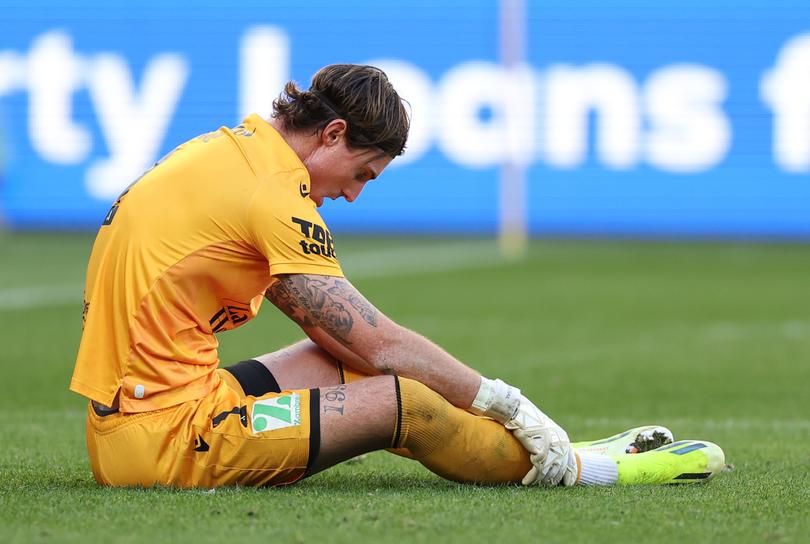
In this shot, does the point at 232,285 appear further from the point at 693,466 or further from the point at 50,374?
the point at 50,374

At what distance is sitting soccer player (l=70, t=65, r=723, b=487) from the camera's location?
4309 mm

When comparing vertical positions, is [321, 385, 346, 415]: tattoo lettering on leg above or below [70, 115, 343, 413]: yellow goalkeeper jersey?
below

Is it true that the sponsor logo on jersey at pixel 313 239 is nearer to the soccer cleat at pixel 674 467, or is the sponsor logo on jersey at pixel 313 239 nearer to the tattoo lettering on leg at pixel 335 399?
the tattoo lettering on leg at pixel 335 399

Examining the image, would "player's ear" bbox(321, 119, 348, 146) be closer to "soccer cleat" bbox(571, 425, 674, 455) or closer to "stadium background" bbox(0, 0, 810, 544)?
"soccer cleat" bbox(571, 425, 674, 455)

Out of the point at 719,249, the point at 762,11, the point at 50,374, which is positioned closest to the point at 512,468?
the point at 50,374

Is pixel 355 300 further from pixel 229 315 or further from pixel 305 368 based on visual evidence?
pixel 305 368

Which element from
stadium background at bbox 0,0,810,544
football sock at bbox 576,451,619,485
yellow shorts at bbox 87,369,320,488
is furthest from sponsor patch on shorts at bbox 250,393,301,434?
stadium background at bbox 0,0,810,544

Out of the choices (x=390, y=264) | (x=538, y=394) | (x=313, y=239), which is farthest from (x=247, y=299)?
(x=390, y=264)

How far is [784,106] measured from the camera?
1969 cm

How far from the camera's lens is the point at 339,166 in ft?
14.8

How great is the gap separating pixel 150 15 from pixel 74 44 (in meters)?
1.22

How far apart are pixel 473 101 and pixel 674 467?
15.8 meters

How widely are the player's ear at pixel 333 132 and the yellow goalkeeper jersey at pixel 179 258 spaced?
12 cm

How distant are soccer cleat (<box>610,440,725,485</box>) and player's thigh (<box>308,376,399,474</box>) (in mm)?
895
